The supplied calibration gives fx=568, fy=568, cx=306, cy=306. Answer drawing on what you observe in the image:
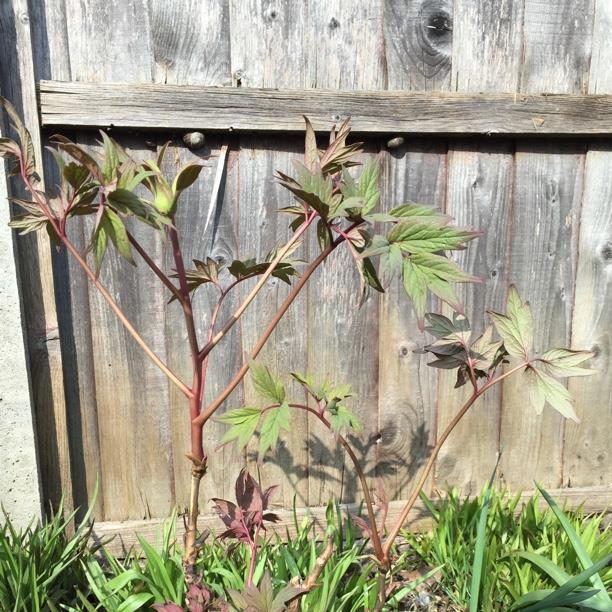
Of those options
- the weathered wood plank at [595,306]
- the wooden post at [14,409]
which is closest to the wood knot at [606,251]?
the weathered wood plank at [595,306]

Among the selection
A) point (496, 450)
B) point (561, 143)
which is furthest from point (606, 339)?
point (561, 143)

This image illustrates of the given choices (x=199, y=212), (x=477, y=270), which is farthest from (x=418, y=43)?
(x=199, y=212)

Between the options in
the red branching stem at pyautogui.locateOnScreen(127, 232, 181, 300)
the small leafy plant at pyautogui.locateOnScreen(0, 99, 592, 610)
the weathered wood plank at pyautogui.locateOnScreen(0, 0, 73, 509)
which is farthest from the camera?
the weathered wood plank at pyautogui.locateOnScreen(0, 0, 73, 509)

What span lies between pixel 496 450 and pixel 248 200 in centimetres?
119

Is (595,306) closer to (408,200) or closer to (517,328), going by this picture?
(408,200)

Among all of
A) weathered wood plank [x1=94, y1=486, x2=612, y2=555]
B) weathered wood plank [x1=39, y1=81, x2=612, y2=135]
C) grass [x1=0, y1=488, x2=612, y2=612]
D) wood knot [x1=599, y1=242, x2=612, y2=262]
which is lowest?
weathered wood plank [x1=94, y1=486, x2=612, y2=555]

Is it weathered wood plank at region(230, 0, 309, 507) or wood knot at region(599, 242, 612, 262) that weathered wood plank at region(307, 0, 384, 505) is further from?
wood knot at region(599, 242, 612, 262)

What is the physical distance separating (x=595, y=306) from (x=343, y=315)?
0.85 m

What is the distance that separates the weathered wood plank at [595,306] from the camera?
5.77ft

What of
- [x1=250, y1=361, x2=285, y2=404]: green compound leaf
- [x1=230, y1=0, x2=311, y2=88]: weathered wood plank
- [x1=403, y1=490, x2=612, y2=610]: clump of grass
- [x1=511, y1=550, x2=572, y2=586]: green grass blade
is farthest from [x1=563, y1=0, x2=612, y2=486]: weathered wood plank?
[x1=250, y1=361, x2=285, y2=404]: green compound leaf

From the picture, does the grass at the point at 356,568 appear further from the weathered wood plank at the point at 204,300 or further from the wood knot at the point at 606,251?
the wood knot at the point at 606,251

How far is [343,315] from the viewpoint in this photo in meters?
1.78

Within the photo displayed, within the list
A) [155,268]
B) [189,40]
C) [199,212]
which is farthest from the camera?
[199,212]

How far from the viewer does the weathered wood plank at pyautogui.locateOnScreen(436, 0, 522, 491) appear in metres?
1.68
